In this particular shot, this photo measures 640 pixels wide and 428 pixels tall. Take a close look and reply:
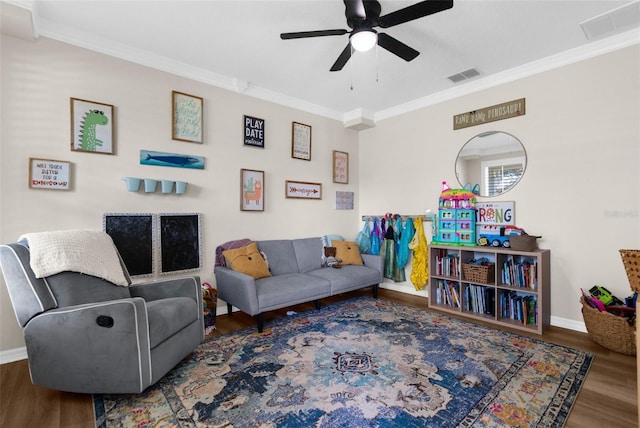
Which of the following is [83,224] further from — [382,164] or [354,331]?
[382,164]

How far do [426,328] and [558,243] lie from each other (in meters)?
1.60

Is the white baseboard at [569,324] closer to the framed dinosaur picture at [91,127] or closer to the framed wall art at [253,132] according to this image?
the framed wall art at [253,132]

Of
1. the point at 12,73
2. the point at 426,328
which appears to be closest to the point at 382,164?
the point at 426,328

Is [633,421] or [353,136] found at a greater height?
[353,136]

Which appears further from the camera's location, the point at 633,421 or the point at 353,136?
the point at 353,136

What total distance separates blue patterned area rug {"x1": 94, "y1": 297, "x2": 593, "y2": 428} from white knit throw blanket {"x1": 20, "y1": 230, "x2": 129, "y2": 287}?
0.84m

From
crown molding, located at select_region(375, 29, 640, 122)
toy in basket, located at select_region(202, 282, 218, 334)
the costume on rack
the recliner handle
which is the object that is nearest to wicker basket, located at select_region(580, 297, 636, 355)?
the costume on rack

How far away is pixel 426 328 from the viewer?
9.82 feet

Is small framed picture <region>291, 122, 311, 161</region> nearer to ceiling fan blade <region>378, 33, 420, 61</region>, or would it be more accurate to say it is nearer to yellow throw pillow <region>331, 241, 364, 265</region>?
yellow throw pillow <region>331, 241, 364, 265</region>

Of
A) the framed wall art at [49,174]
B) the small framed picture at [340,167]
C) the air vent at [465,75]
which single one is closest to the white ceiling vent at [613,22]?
the air vent at [465,75]

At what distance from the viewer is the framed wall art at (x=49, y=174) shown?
8.09 ft

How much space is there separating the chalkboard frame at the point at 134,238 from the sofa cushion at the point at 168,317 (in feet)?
3.13

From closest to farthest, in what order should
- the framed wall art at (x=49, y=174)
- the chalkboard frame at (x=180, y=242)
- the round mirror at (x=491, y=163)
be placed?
the framed wall art at (x=49, y=174) → the chalkboard frame at (x=180, y=242) → the round mirror at (x=491, y=163)

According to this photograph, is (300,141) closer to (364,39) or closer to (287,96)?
(287,96)
